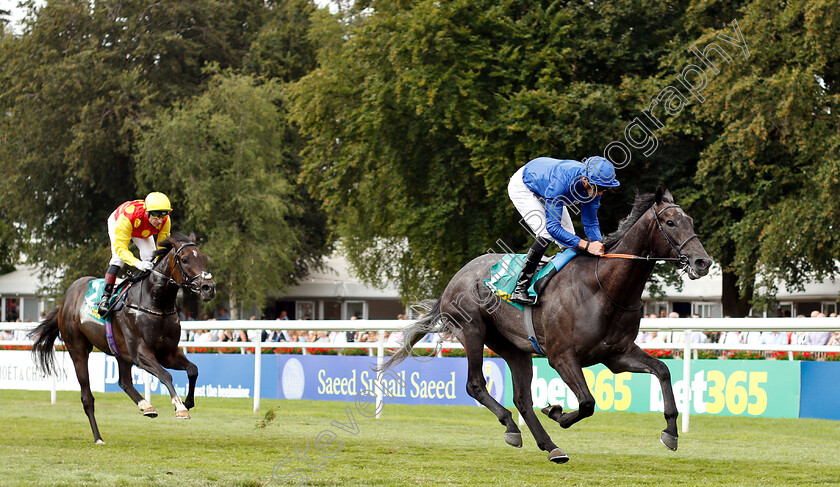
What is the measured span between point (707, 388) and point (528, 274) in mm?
4023

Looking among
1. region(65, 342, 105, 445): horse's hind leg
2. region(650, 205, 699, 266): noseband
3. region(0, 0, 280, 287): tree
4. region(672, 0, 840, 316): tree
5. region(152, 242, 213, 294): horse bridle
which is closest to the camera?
region(650, 205, 699, 266): noseband

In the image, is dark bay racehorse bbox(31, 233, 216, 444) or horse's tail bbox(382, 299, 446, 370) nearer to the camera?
horse's tail bbox(382, 299, 446, 370)

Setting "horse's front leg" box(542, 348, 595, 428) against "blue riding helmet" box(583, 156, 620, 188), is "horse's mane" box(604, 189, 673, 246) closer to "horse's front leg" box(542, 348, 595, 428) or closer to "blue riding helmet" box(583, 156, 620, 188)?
"blue riding helmet" box(583, 156, 620, 188)

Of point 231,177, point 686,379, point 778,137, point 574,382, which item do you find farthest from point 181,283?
point 231,177

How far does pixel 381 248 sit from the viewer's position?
2633 centimetres

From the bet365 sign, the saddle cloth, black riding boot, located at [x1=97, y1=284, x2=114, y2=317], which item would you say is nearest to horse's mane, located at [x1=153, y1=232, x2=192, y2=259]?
black riding boot, located at [x1=97, y1=284, x2=114, y2=317]

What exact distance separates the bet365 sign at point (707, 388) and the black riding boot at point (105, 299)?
419 cm

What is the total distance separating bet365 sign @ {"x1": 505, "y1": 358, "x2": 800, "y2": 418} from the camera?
29.3 ft

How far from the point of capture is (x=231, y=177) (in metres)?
27.3

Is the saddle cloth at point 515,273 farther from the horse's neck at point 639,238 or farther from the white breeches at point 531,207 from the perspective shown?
the horse's neck at point 639,238

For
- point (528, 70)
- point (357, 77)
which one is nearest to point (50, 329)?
point (528, 70)

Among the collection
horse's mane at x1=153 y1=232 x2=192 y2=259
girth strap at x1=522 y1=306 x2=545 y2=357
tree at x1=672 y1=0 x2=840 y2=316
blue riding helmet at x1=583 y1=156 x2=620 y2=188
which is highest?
tree at x1=672 y1=0 x2=840 y2=316

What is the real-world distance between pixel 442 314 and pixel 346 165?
15.0 metres

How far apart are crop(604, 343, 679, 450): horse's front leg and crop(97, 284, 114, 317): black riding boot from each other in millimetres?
4488
